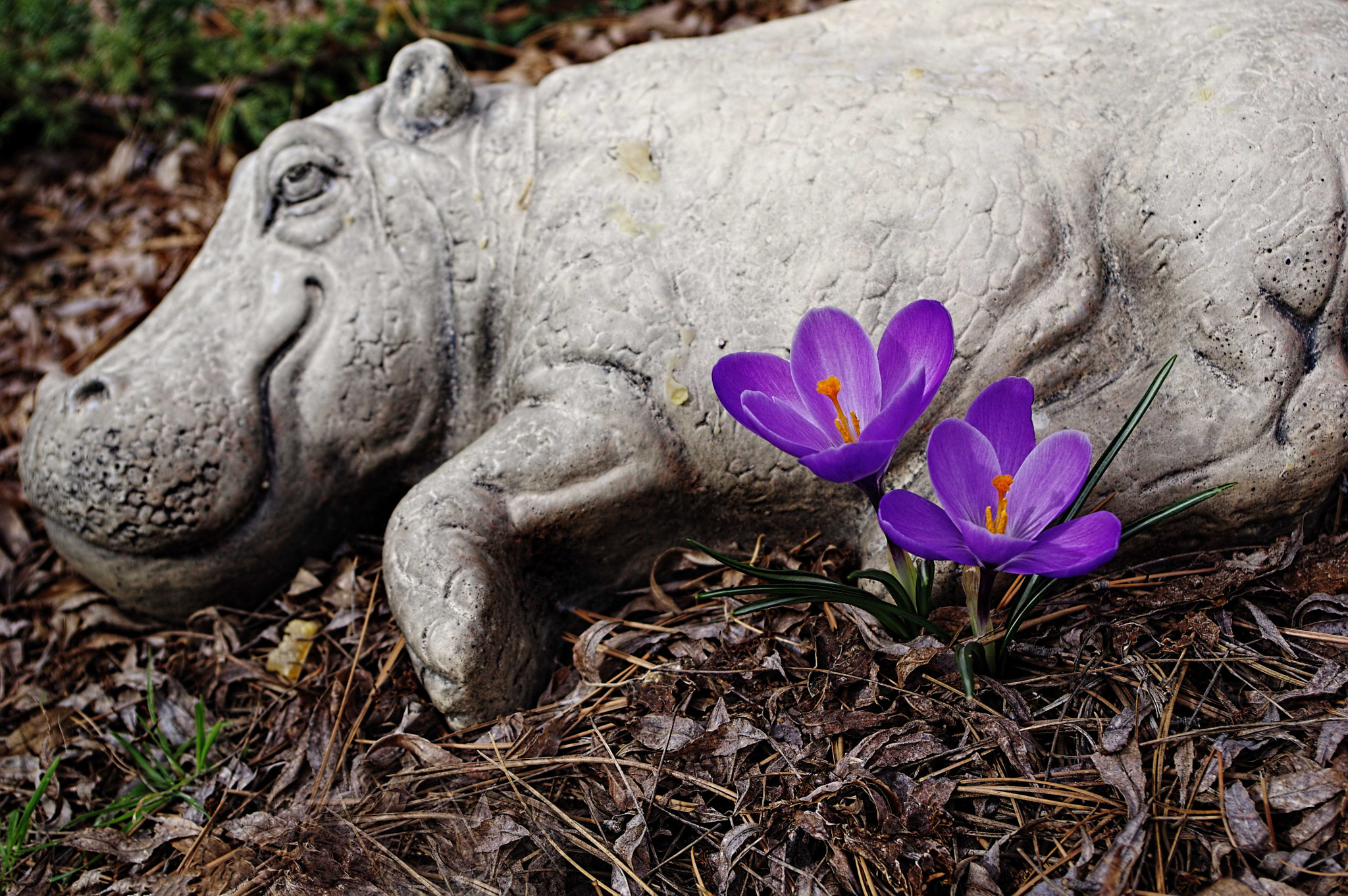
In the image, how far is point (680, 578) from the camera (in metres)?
2.30

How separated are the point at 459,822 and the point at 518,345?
1038 mm

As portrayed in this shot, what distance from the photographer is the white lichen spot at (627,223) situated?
7.14ft

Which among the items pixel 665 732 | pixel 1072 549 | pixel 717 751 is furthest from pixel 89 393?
pixel 1072 549

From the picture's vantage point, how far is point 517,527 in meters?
2.11

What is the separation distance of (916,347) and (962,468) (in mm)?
207

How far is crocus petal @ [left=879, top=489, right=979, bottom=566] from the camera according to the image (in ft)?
4.61

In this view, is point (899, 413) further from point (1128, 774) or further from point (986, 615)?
point (1128, 774)

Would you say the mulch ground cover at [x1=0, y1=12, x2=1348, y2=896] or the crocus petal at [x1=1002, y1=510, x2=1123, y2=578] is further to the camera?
the mulch ground cover at [x1=0, y1=12, x2=1348, y2=896]

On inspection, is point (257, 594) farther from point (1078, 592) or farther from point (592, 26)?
point (592, 26)

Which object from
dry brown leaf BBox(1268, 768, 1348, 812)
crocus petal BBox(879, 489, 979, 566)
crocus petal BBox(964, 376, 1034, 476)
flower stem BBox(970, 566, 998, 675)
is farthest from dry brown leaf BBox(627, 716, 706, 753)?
dry brown leaf BBox(1268, 768, 1348, 812)

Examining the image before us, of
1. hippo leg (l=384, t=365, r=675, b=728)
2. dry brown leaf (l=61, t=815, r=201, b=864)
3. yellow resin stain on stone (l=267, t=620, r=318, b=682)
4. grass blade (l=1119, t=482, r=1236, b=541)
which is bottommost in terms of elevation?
dry brown leaf (l=61, t=815, r=201, b=864)

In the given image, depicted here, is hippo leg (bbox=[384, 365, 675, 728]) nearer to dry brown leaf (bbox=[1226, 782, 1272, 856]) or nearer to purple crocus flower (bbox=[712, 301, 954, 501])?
purple crocus flower (bbox=[712, 301, 954, 501])

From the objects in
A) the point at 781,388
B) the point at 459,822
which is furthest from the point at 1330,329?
the point at 459,822

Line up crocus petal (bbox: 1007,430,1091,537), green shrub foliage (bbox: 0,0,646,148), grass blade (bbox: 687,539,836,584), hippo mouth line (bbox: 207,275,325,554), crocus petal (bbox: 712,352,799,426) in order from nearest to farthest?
crocus petal (bbox: 1007,430,1091,537), crocus petal (bbox: 712,352,799,426), grass blade (bbox: 687,539,836,584), hippo mouth line (bbox: 207,275,325,554), green shrub foliage (bbox: 0,0,646,148)
